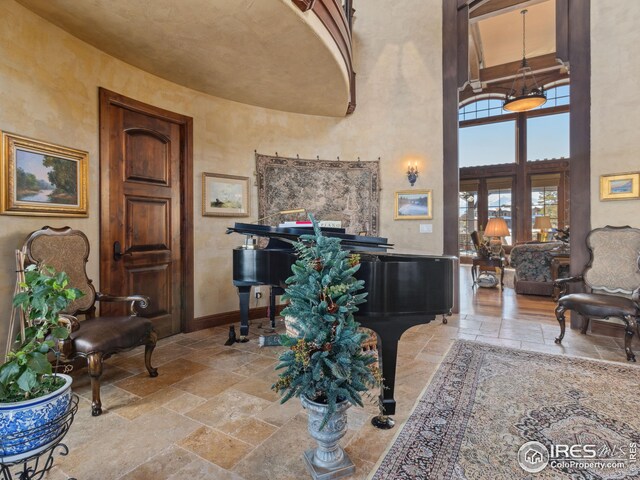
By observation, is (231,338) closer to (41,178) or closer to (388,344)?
(388,344)

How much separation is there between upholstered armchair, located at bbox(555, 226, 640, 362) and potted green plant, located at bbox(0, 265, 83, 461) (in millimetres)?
4230

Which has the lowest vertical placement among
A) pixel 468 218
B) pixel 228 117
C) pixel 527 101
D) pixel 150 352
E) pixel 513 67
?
pixel 150 352

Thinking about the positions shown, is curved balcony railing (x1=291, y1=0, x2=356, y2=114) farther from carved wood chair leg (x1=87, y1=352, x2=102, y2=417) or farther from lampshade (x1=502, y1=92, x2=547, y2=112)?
lampshade (x1=502, y1=92, x2=547, y2=112)

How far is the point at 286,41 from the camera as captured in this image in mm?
2928

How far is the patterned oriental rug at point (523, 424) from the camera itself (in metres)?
1.67

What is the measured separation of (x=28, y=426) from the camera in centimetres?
118

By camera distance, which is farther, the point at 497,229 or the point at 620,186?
the point at 497,229

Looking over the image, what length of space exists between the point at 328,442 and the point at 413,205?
12.7ft

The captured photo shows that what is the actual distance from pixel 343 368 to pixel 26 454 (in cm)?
123

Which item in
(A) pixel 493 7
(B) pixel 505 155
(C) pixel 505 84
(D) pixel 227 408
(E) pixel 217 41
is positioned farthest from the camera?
(B) pixel 505 155

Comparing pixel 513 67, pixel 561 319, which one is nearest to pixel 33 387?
pixel 561 319

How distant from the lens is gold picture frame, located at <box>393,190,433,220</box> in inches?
189

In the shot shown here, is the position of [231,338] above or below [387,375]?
below

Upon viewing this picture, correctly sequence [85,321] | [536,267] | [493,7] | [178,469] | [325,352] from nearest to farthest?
[325,352] < [178,469] < [85,321] < [493,7] < [536,267]
